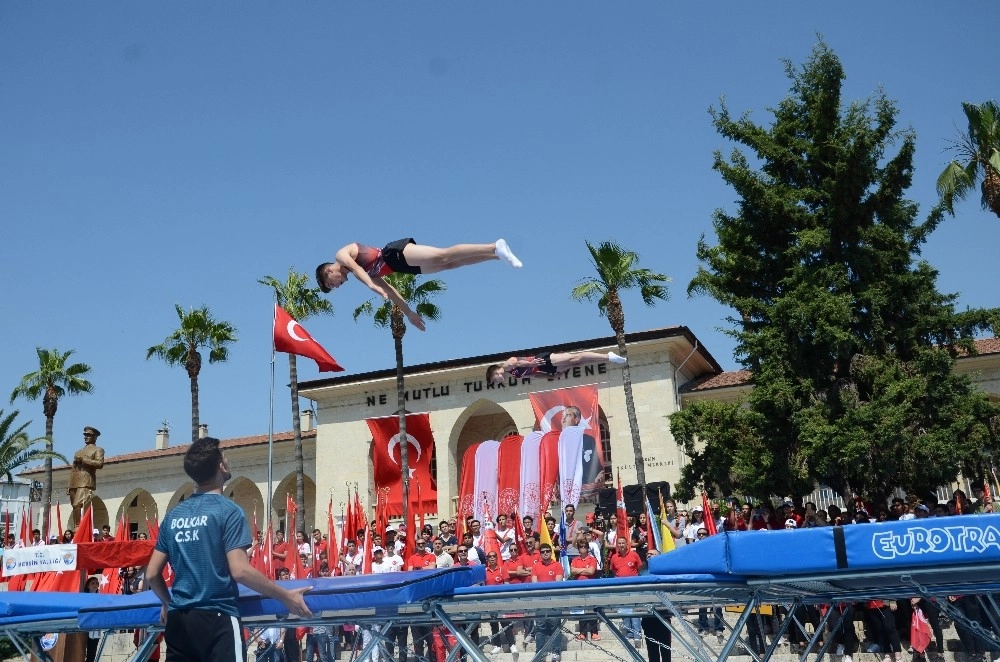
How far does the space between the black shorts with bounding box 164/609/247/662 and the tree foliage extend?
1660 cm

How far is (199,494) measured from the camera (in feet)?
14.8

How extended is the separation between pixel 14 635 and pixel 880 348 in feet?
60.4

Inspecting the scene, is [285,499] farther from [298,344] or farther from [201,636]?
[201,636]

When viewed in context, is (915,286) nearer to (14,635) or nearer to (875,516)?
(875,516)

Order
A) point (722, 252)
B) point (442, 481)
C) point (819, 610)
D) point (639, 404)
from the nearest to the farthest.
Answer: point (819, 610) → point (722, 252) → point (639, 404) → point (442, 481)

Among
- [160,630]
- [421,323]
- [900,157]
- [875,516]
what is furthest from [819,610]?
[900,157]

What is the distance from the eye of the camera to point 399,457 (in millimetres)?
31578

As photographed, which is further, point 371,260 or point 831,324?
point 831,324

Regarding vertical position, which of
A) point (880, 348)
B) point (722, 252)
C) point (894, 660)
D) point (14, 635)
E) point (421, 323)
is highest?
point (722, 252)

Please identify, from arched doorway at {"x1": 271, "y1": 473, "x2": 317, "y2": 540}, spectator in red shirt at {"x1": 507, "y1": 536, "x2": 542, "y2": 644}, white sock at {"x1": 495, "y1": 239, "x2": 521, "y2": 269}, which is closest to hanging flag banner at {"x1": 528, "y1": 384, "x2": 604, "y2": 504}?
spectator in red shirt at {"x1": 507, "y1": 536, "x2": 542, "y2": 644}

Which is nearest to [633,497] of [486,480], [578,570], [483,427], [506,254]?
[486,480]

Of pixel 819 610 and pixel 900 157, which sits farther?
pixel 900 157

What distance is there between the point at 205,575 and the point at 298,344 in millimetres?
12508

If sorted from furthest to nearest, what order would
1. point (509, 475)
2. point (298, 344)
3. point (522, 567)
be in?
point (509, 475)
point (298, 344)
point (522, 567)
